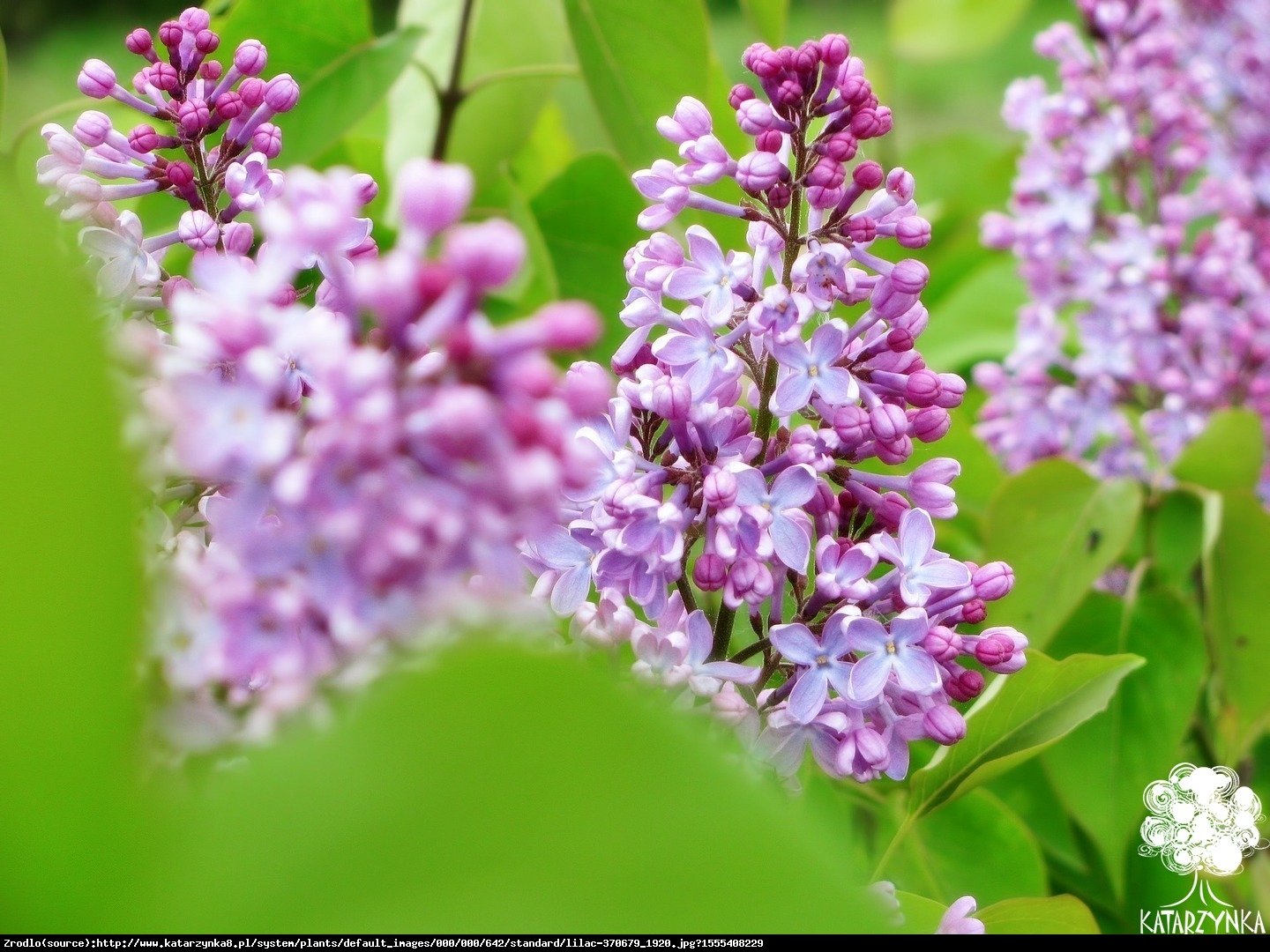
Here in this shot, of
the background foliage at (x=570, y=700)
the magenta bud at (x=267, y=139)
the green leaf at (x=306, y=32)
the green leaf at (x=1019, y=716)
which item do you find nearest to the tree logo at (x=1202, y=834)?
the background foliage at (x=570, y=700)

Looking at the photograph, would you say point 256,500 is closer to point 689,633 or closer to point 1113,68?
point 689,633

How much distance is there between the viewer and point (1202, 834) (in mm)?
518

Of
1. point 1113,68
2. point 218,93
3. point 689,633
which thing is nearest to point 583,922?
point 689,633

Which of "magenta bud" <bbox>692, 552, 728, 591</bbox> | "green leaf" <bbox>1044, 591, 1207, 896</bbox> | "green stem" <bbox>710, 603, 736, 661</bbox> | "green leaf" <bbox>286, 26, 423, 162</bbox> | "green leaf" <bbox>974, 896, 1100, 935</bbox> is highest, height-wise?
"green leaf" <bbox>286, 26, 423, 162</bbox>

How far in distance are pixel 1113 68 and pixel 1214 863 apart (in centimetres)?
63

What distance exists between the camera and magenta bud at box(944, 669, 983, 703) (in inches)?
15.3

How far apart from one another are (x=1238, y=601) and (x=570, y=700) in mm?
673

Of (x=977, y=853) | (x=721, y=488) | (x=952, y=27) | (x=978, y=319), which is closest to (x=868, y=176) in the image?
(x=721, y=488)

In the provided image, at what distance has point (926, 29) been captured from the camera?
1144 millimetres

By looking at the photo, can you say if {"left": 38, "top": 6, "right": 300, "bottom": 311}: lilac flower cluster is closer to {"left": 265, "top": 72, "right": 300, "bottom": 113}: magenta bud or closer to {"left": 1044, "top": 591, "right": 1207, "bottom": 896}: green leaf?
{"left": 265, "top": 72, "right": 300, "bottom": 113}: magenta bud

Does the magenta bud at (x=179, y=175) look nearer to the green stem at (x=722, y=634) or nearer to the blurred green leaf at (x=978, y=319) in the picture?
the green stem at (x=722, y=634)

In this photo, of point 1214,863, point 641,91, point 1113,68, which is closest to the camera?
point 1214,863

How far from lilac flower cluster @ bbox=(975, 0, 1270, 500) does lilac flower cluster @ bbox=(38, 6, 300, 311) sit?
0.60 metres

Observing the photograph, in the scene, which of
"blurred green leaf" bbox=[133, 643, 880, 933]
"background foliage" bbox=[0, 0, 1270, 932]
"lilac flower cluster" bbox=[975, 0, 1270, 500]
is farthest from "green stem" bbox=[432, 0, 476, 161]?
"blurred green leaf" bbox=[133, 643, 880, 933]
